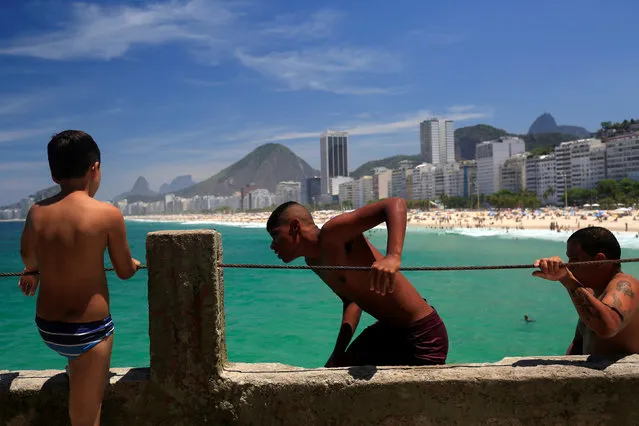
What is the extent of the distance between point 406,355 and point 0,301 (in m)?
26.2

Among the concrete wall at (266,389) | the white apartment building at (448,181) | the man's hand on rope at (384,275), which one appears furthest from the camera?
the white apartment building at (448,181)

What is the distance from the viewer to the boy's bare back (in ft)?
6.72

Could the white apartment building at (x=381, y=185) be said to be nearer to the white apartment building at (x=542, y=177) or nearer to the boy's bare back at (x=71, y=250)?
the white apartment building at (x=542, y=177)

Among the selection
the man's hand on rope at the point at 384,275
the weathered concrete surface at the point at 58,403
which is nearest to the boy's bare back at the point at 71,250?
the weathered concrete surface at the point at 58,403

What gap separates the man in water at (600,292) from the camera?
2.47 m

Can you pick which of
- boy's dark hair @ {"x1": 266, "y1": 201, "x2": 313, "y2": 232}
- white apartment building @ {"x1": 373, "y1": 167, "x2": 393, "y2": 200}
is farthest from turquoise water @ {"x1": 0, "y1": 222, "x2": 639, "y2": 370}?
white apartment building @ {"x1": 373, "y1": 167, "x2": 393, "y2": 200}

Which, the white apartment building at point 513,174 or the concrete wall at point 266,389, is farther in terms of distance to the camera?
the white apartment building at point 513,174

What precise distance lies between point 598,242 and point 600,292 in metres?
0.29

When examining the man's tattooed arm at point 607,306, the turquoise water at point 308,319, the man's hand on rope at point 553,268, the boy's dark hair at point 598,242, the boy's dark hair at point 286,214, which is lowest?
the turquoise water at point 308,319

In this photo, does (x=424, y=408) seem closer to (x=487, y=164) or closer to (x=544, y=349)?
(x=544, y=349)

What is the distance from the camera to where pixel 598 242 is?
277 cm

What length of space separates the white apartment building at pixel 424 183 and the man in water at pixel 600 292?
Answer: 171 meters

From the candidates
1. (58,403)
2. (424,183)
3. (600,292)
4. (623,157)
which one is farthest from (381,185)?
(58,403)

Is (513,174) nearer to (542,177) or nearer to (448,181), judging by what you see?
(542,177)
